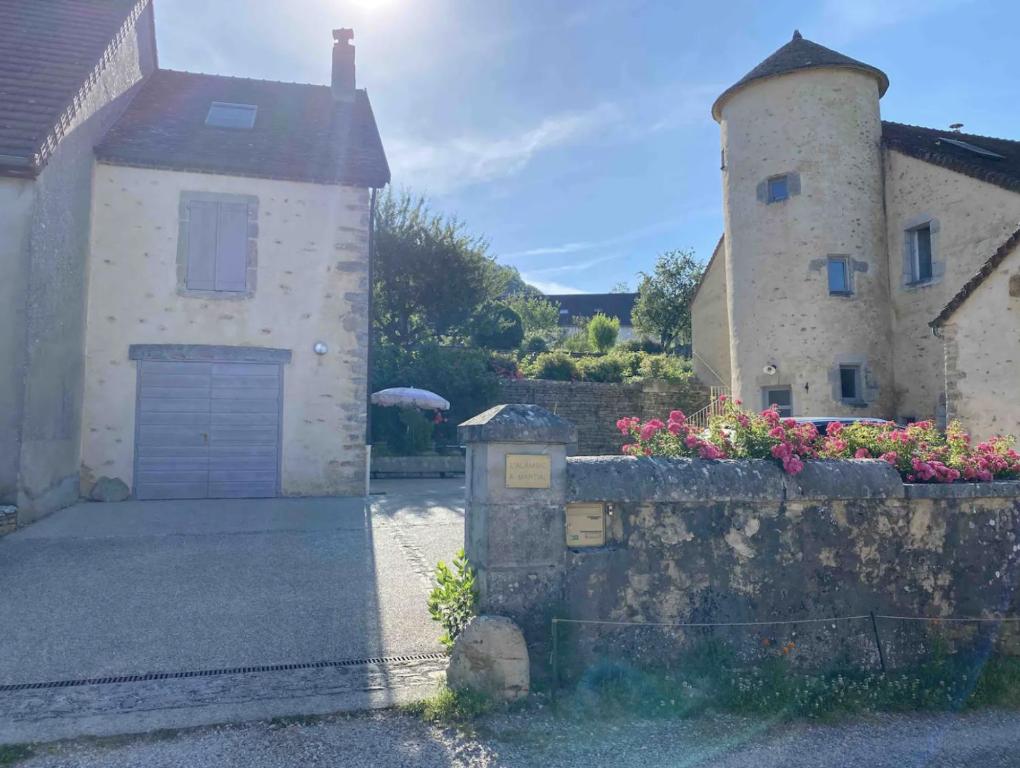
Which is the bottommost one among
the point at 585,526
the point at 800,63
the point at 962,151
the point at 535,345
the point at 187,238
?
the point at 585,526

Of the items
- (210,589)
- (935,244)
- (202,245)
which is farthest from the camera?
(935,244)

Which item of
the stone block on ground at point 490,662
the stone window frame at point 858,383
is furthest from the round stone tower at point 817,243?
the stone block on ground at point 490,662

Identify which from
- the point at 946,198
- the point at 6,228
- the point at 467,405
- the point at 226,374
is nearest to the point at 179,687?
the point at 6,228

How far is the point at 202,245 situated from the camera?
35.7ft

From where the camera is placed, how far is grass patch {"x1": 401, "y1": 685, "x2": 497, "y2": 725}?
11.4 feet

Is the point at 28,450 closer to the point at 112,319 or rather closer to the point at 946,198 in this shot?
the point at 112,319

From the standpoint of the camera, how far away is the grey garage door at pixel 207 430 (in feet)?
34.5

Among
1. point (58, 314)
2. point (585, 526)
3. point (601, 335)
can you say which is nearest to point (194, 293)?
point (58, 314)

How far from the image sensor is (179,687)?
377 centimetres

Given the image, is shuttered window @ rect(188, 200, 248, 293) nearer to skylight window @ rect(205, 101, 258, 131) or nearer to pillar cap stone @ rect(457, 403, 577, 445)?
skylight window @ rect(205, 101, 258, 131)

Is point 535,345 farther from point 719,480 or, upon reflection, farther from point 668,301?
point 719,480

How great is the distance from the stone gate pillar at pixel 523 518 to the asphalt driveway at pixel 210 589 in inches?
33.0

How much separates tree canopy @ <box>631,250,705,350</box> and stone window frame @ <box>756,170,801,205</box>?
47.8 ft

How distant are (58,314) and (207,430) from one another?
2592 mm
